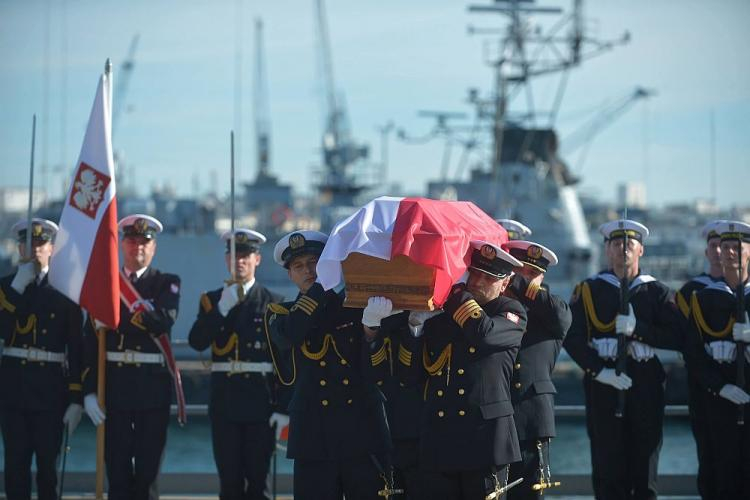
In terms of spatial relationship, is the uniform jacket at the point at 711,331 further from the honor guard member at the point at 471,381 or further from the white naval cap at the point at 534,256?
the honor guard member at the point at 471,381

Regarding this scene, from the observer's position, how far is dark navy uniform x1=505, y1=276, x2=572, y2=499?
6.09 metres

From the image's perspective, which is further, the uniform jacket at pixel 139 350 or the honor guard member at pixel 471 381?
the uniform jacket at pixel 139 350

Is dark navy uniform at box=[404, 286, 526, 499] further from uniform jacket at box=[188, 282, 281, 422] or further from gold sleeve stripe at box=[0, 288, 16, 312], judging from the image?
gold sleeve stripe at box=[0, 288, 16, 312]

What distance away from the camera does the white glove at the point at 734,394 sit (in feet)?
22.0

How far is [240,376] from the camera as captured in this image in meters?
7.13

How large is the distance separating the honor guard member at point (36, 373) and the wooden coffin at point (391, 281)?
264 cm

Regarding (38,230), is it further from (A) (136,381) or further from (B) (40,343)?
(A) (136,381)

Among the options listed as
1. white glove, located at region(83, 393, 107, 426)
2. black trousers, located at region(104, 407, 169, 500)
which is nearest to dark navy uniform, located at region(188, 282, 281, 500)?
black trousers, located at region(104, 407, 169, 500)

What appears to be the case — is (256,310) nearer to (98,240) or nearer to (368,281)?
→ (98,240)

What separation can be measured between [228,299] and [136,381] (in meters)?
0.82

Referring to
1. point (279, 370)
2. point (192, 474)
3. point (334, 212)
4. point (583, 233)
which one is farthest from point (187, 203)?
point (279, 370)

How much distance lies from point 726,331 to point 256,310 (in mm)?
3112

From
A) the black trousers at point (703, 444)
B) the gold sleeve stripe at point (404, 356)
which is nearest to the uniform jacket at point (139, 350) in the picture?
the gold sleeve stripe at point (404, 356)

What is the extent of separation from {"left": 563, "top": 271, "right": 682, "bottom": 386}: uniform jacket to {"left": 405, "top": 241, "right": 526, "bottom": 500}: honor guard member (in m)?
1.52
